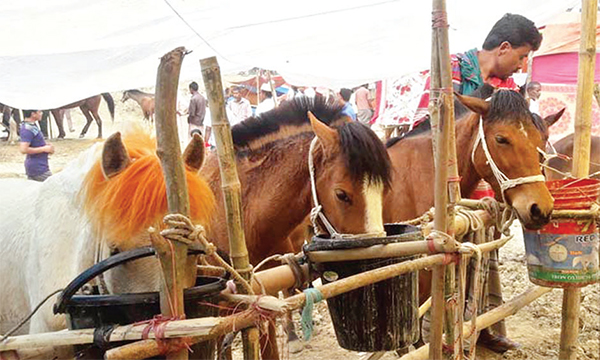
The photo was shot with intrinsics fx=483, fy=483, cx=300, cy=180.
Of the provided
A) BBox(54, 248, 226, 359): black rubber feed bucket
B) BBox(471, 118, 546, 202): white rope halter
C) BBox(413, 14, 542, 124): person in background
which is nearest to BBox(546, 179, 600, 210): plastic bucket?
BBox(471, 118, 546, 202): white rope halter

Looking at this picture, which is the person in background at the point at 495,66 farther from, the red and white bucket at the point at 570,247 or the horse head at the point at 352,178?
the horse head at the point at 352,178

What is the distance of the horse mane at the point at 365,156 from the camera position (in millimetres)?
2396

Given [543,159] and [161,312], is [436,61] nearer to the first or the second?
[161,312]

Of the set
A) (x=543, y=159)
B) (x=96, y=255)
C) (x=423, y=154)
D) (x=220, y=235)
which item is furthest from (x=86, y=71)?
(x=543, y=159)

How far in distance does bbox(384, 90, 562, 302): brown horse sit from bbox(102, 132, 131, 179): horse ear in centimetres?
182

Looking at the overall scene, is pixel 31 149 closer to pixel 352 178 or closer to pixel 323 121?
pixel 323 121

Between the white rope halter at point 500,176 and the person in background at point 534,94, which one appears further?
the person in background at point 534,94

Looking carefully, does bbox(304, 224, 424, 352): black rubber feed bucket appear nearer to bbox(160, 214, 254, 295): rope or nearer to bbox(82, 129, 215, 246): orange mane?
bbox(82, 129, 215, 246): orange mane

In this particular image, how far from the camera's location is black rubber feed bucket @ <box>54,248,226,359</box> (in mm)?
1155

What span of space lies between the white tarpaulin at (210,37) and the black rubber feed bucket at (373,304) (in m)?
1.91

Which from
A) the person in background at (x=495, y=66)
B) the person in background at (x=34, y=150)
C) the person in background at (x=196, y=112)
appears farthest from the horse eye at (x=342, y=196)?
the person in background at (x=196, y=112)

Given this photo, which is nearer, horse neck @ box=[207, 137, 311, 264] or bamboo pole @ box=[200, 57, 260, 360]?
bamboo pole @ box=[200, 57, 260, 360]

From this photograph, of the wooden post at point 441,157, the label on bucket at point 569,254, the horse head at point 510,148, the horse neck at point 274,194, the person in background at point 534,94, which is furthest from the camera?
the person in background at point 534,94

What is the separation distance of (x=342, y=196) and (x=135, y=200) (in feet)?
4.11
